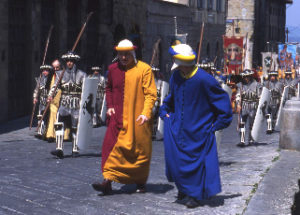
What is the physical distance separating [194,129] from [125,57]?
1213mm

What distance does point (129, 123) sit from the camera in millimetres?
8164

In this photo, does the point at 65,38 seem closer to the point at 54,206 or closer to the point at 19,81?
the point at 19,81

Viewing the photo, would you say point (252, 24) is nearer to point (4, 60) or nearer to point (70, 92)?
point (4, 60)

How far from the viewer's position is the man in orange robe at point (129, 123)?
8.12m

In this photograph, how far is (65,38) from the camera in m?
21.5

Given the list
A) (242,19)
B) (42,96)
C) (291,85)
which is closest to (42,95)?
(42,96)

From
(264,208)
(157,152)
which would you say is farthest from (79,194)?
(157,152)

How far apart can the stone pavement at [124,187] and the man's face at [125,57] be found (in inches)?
55.0

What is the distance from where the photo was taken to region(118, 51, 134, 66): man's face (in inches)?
322

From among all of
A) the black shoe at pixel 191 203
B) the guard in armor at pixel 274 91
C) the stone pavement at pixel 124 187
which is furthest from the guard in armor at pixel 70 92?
the guard in armor at pixel 274 91

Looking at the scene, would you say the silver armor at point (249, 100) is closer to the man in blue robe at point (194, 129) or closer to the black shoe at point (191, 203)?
the man in blue robe at point (194, 129)

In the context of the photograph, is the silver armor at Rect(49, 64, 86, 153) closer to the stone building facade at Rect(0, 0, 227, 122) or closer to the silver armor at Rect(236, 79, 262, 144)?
the silver armor at Rect(236, 79, 262, 144)

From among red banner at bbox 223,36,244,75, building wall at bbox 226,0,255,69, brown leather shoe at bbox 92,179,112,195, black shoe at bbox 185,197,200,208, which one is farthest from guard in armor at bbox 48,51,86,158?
building wall at bbox 226,0,255,69

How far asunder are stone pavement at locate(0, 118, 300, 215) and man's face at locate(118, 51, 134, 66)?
1.40m
